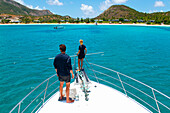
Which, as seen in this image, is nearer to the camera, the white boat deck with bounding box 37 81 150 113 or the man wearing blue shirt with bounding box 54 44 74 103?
the man wearing blue shirt with bounding box 54 44 74 103

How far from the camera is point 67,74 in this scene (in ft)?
16.7

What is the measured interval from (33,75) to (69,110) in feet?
39.1

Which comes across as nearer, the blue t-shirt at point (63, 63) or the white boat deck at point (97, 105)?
the blue t-shirt at point (63, 63)

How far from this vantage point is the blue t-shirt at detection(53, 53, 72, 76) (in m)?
4.83

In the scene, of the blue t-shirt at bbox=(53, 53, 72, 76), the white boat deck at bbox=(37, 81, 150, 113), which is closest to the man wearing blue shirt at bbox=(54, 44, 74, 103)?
the blue t-shirt at bbox=(53, 53, 72, 76)

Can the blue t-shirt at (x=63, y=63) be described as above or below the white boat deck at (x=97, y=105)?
above

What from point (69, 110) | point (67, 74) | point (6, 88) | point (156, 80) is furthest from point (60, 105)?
point (156, 80)

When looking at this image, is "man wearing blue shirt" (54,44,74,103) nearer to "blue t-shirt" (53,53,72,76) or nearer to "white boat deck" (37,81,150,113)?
"blue t-shirt" (53,53,72,76)

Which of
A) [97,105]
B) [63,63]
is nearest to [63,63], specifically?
[63,63]

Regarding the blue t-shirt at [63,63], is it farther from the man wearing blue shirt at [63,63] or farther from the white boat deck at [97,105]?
the white boat deck at [97,105]

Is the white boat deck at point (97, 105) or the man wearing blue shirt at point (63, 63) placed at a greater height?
the man wearing blue shirt at point (63, 63)

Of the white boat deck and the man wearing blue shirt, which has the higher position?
the man wearing blue shirt

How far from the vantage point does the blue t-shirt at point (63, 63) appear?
4832 mm

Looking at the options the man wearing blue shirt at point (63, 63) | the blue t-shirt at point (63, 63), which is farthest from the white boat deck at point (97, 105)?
the blue t-shirt at point (63, 63)
